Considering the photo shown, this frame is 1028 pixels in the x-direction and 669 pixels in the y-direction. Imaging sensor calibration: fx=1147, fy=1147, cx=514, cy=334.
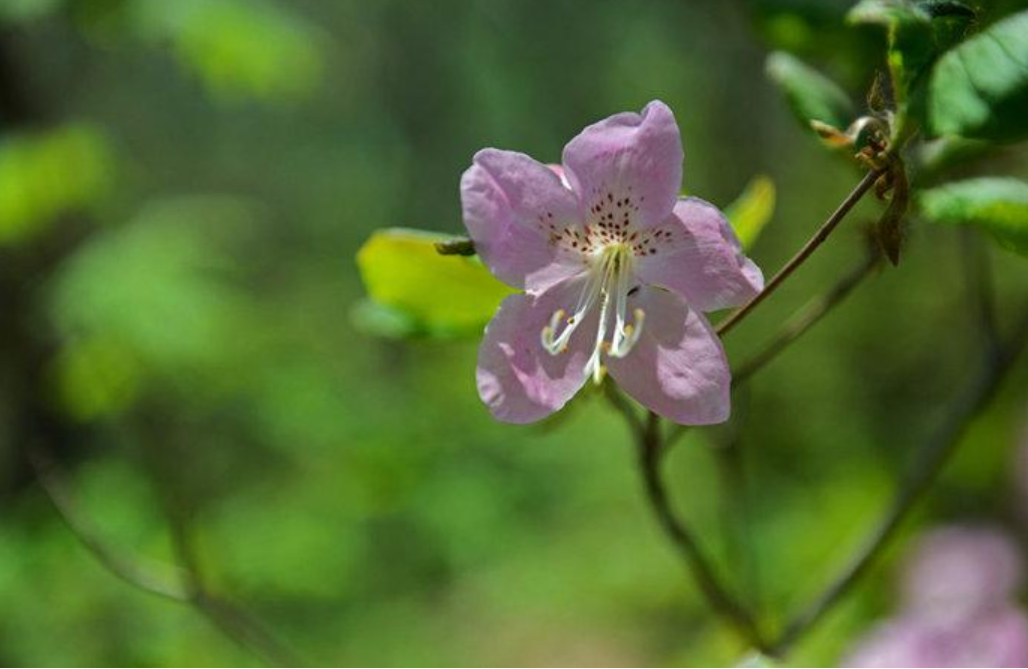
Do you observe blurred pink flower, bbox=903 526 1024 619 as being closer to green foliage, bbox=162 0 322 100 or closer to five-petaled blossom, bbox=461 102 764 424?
five-petaled blossom, bbox=461 102 764 424

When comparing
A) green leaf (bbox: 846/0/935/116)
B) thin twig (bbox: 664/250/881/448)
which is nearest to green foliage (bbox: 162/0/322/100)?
thin twig (bbox: 664/250/881/448)

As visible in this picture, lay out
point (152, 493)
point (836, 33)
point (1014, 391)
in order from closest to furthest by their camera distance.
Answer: point (836, 33) → point (152, 493) → point (1014, 391)

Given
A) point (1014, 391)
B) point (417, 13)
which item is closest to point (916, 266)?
point (1014, 391)

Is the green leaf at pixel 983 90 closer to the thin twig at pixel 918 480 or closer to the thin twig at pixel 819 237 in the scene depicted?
the thin twig at pixel 819 237

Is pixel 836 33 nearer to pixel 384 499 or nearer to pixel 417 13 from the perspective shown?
pixel 384 499

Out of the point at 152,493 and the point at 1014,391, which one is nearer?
the point at 152,493

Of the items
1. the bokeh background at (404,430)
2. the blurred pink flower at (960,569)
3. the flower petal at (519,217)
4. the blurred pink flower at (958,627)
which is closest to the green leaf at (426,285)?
the flower petal at (519,217)
